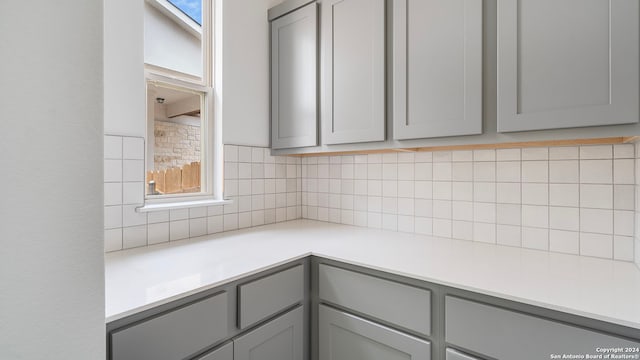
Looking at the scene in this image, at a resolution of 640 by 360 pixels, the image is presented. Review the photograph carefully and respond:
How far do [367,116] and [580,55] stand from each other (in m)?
0.90

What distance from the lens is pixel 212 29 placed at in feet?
6.32

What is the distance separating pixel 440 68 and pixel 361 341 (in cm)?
129

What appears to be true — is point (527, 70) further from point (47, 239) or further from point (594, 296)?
point (47, 239)

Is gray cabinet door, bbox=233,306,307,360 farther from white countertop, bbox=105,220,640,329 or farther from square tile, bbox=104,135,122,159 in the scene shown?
square tile, bbox=104,135,122,159

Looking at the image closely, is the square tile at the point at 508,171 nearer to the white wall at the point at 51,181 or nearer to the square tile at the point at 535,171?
the square tile at the point at 535,171

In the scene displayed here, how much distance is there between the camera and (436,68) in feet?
4.68

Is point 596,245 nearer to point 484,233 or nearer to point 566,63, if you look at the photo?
point 484,233

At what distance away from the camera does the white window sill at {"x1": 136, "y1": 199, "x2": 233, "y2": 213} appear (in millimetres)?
1547

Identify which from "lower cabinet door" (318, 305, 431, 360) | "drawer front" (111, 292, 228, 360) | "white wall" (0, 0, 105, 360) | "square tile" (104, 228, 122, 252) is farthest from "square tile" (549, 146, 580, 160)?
"square tile" (104, 228, 122, 252)

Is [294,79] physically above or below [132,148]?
above

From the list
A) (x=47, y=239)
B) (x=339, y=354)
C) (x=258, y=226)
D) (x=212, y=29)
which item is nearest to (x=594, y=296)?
(x=339, y=354)

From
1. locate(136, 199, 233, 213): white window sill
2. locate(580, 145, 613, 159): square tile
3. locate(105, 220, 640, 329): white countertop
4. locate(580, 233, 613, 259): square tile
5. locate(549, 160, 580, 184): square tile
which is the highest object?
locate(580, 145, 613, 159): square tile

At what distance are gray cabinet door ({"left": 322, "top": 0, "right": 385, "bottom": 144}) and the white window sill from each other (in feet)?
2.53

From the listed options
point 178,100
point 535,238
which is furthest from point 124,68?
point 535,238
